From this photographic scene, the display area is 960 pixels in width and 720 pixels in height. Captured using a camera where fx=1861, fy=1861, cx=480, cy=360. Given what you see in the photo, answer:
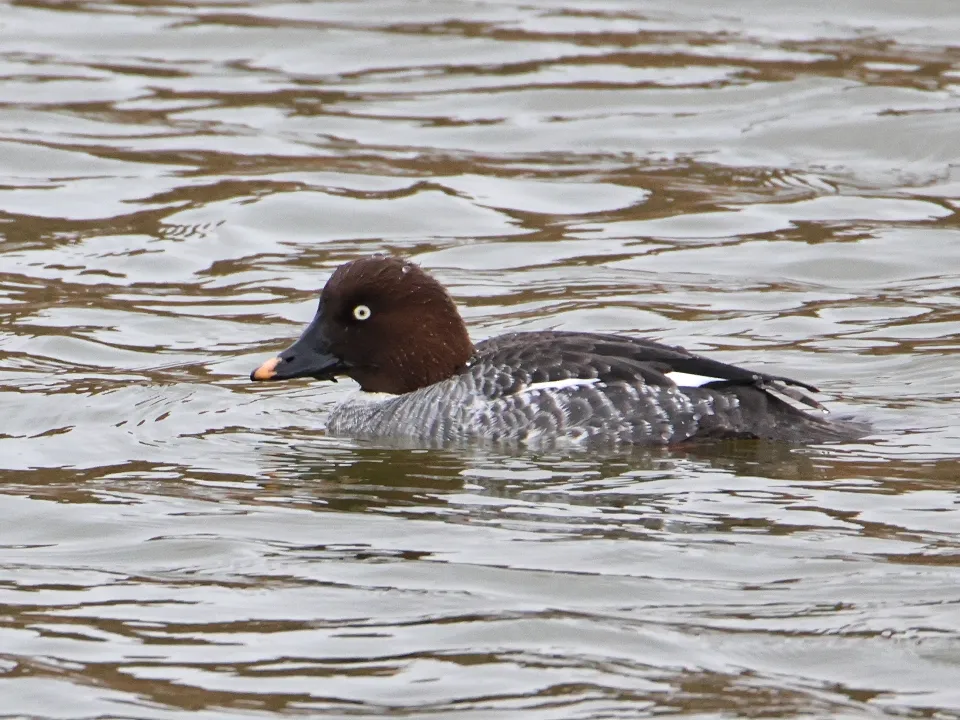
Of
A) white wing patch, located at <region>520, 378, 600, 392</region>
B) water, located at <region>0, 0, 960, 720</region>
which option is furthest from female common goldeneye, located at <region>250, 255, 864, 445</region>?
water, located at <region>0, 0, 960, 720</region>

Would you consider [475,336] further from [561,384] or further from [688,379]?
[688,379]

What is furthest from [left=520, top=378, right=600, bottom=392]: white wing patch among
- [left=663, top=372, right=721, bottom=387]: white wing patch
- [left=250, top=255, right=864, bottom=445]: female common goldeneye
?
[left=663, top=372, right=721, bottom=387]: white wing patch

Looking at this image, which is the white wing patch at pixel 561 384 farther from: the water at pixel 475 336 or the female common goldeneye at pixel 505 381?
the water at pixel 475 336

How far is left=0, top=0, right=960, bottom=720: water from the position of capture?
6.61 meters

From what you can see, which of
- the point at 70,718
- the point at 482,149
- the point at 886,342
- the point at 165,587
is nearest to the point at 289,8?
the point at 482,149

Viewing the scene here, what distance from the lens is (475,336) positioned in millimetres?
12000

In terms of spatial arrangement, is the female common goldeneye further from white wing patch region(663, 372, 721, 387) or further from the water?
the water

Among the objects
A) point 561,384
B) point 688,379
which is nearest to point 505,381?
point 561,384

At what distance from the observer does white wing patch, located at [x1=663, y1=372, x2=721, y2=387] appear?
9523 mm

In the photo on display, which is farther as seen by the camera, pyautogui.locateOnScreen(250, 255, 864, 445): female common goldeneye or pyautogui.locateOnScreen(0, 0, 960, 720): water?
pyautogui.locateOnScreen(250, 255, 864, 445): female common goldeneye

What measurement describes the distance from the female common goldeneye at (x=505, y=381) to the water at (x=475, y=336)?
0.20m

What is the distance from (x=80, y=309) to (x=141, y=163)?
3.40 m

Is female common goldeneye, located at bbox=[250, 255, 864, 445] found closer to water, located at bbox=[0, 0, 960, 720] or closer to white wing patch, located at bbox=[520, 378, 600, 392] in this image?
white wing patch, located at bbox=[520, 378, 600, 392]

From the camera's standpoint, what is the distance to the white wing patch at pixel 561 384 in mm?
9562
